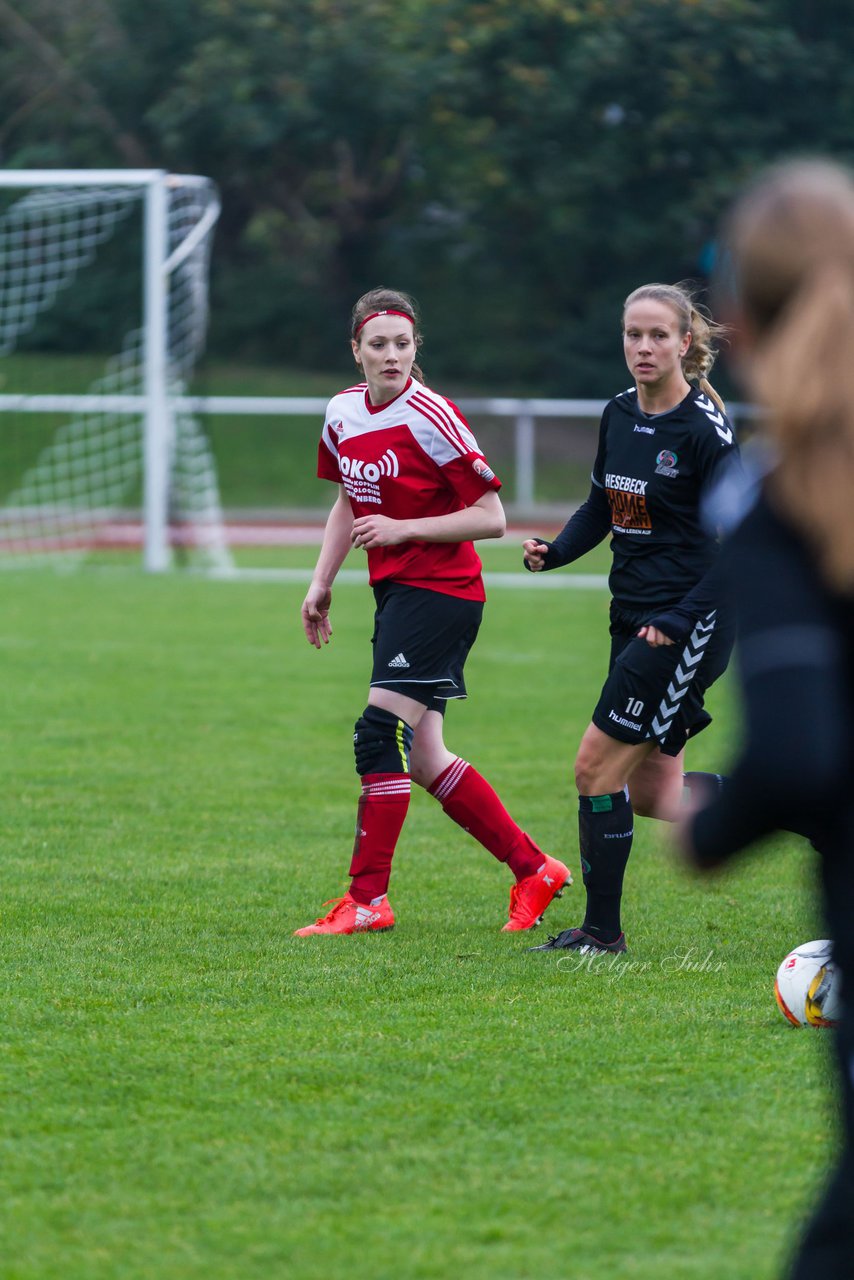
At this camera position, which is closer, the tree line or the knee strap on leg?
the knee strap on leg

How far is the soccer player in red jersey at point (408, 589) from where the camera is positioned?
18.0 ft

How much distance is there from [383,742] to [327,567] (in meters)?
0.67

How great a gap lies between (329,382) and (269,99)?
6288 mm

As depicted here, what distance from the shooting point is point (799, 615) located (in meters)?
1.89

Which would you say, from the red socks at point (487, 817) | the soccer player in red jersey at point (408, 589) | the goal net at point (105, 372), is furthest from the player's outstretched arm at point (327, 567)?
the goal net at point (105, 372)

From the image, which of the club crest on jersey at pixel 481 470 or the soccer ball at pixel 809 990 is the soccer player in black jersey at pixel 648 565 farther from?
the soccer ball at pixel 809 990

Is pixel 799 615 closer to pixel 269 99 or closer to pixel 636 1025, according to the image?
pixel 636 1025

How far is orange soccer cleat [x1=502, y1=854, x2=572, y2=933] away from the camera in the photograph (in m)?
5.61

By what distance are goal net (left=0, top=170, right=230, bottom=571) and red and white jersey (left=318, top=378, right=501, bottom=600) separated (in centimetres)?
1197

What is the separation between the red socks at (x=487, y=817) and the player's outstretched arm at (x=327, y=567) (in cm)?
63

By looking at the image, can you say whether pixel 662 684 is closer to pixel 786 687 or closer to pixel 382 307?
pixel 382 307

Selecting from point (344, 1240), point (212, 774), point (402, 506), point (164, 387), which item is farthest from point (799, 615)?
point (164, 387)

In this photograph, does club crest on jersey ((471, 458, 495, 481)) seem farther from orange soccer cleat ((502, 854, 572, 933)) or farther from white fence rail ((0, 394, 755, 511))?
white fence rail ((0, 394, 755, 511))

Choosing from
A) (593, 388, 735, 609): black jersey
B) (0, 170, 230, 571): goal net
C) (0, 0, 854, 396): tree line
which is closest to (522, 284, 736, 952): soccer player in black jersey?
(593, 388, 735, 609): black jersey
